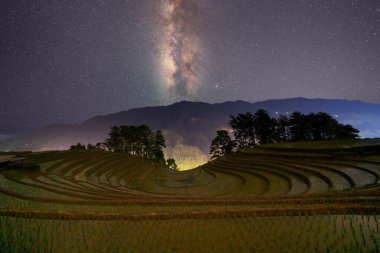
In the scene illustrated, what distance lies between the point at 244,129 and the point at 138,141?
98.8ft

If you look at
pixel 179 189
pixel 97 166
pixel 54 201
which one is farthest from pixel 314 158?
pixel 97 166

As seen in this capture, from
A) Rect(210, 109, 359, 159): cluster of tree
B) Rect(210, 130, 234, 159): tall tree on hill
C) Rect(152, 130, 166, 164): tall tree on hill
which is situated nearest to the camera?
Rect(210, 109, 359, 159): cluster of tree

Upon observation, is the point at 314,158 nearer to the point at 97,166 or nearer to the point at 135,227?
the point at 135,227

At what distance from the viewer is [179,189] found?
832 inches

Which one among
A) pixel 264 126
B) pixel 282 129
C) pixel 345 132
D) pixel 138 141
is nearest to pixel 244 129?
pixel 264 126

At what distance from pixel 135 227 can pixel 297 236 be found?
152 inches

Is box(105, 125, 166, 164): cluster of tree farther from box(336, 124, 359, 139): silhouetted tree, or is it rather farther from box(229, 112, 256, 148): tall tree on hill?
box(336, 124, 359, 139): silhouetted tree

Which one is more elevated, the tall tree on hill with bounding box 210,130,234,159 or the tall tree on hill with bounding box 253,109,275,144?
the tall tree on hill with bounding box 253,109,275,144

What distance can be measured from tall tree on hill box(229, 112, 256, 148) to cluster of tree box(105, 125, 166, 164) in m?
20.6

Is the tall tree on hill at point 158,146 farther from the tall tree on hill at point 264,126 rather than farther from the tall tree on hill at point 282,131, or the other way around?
the tall tree on hill at point 282,131

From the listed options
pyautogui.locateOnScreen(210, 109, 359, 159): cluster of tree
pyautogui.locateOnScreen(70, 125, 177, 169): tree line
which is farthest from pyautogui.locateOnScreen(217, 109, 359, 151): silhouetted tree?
pyautogui.locateOnScreen(70, 125, 177, 169): tree line

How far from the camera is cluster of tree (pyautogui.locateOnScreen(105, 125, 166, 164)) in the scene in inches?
2370

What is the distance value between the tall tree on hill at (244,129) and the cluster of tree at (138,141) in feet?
67.5

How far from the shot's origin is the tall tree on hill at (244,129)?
5434cm
